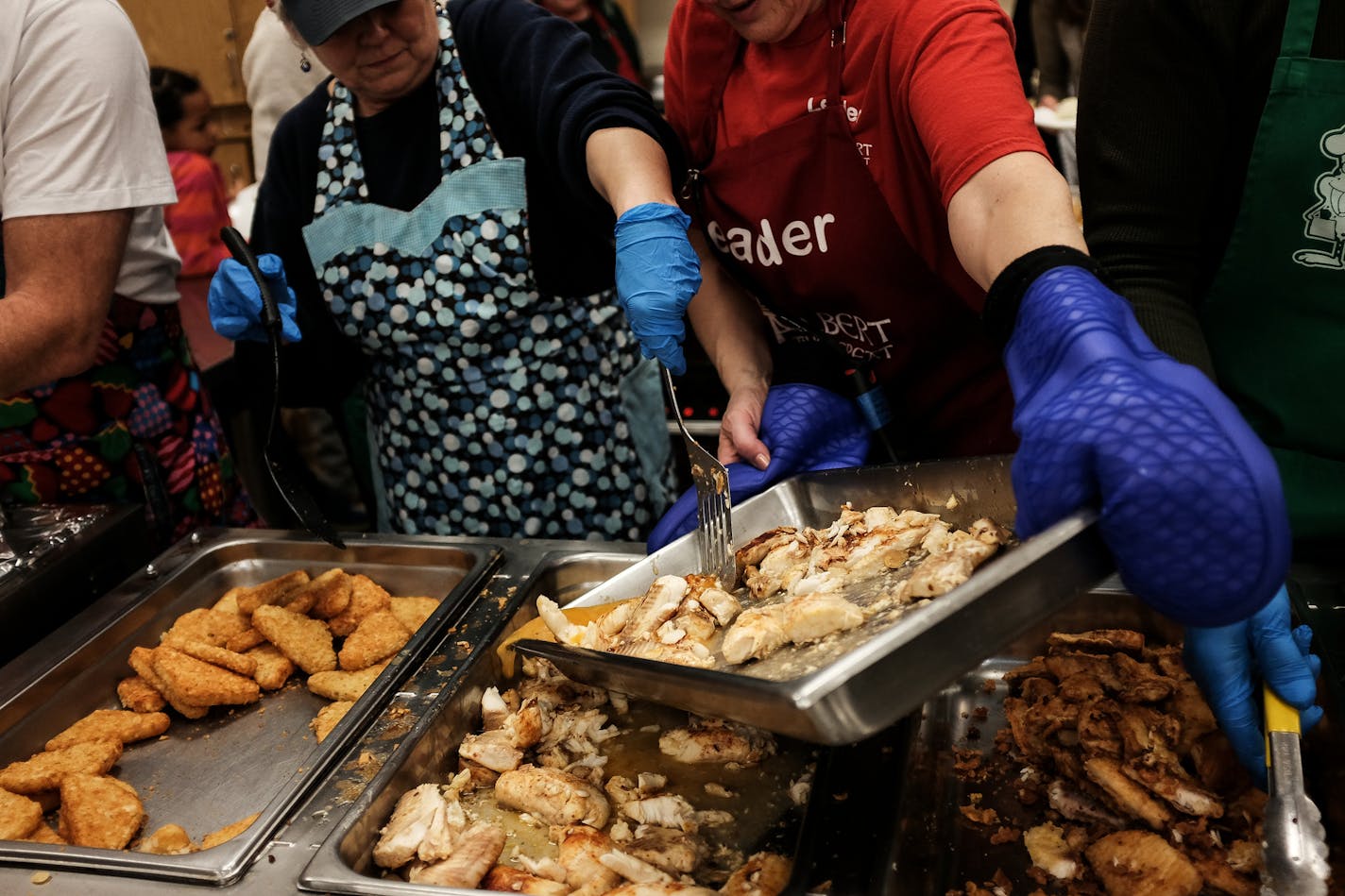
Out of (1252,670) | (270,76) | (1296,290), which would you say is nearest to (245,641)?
(1252,670)

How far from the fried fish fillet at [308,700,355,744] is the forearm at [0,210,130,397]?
2.62 ft

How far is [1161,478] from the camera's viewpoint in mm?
881

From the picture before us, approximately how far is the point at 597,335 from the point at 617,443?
241mm

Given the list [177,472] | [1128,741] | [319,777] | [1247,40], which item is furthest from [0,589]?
[1247,40]

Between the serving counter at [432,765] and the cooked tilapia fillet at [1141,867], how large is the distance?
126 millimetres

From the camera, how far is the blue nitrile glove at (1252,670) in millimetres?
1093

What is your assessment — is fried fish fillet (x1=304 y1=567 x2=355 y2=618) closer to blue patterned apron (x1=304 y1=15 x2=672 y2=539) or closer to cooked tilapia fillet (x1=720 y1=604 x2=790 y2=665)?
blue patterned apron (x1=304 y1=15 x2=672 y2=539)

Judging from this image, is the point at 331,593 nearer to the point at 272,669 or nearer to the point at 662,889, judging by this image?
the point at 272,669

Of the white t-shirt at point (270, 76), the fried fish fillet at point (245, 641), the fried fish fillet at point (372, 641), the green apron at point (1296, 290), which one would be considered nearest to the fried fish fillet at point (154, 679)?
the fried fish fillet at point (245, 641)

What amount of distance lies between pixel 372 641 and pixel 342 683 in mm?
90

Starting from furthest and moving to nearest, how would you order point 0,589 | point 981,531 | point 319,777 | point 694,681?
point 0,589
point 319,777
point 981,531
point 694,681

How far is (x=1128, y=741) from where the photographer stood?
48.8 inches

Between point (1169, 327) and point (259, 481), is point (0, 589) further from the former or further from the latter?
point (259, 481)

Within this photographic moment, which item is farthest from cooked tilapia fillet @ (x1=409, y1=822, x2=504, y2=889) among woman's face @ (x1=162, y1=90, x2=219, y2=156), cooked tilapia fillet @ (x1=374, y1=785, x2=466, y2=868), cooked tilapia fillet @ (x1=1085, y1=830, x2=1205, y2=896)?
woman's face @ (x1=162, y1=90, x2=219, y2=156)
